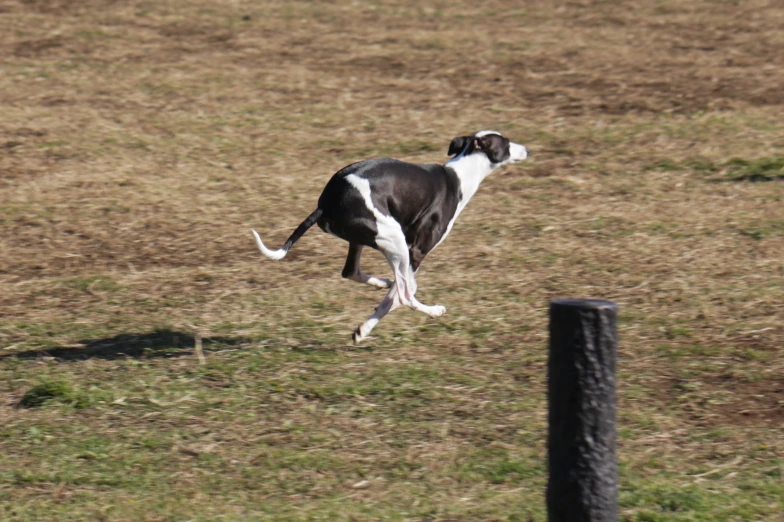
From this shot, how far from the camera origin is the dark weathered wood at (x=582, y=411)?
3736mm

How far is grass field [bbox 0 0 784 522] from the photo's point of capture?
564 cm

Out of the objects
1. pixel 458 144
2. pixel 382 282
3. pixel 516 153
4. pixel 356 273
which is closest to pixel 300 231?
pixel 356 273

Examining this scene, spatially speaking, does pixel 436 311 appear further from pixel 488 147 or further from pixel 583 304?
pixel 583 304

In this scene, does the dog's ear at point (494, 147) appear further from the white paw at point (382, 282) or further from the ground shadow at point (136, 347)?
the ground shadow at point (136, 347)

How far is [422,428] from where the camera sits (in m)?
6.10

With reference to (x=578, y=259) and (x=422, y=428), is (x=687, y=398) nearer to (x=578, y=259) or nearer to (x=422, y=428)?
(x=422, y=428)

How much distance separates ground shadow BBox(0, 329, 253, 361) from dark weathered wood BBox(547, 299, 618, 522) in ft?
12.2

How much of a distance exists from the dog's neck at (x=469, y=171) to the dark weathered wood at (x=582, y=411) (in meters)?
3.91

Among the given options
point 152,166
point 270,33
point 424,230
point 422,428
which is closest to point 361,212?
point 424,230

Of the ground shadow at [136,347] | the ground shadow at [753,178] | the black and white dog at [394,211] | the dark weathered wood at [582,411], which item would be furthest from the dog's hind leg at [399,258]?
the ground shadow at [753,178]

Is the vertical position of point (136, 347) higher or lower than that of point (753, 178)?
lower

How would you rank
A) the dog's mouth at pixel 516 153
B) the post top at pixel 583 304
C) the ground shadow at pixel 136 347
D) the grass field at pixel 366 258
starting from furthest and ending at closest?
the dog's mouth at pixel 516 153
the ground shadow at pixel 136 347
the grass field at pixel 366 258
the post top at pixel 583 304

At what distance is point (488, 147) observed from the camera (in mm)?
7938

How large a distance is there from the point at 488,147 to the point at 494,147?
47 mm
